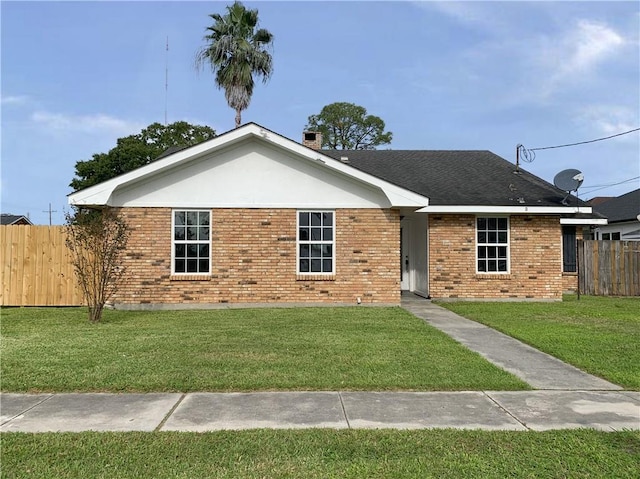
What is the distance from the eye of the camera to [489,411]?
15.5ft

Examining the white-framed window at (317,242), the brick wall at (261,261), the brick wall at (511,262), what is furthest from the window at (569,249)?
the white-framed window at (317,242)

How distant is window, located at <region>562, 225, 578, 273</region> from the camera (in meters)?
17.2

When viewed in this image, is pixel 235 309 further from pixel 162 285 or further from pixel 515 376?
pixel 515 376

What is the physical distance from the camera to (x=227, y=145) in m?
12.0

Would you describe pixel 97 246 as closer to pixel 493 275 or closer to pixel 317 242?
pixel 317 242

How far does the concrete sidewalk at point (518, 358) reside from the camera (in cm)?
578

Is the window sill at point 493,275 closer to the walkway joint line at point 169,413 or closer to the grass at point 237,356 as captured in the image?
the grass at point 237,356

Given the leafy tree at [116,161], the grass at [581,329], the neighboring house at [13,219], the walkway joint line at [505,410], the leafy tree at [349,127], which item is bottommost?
the walkway joint line at [505,410]

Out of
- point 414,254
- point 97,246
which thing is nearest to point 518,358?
point 97,246

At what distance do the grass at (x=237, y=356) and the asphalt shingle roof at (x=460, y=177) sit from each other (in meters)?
5.14

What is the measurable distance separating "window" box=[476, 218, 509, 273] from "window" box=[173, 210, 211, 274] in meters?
7.89

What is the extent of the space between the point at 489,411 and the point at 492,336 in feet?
13.9

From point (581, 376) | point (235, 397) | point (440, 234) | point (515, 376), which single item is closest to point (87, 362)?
point (235, 397)

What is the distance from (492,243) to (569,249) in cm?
524
